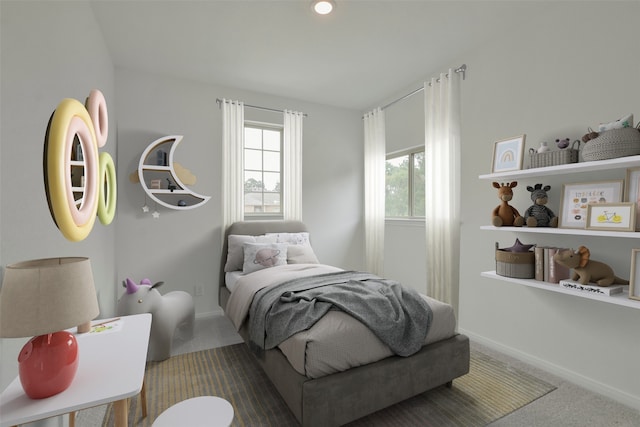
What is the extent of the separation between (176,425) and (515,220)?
248cm

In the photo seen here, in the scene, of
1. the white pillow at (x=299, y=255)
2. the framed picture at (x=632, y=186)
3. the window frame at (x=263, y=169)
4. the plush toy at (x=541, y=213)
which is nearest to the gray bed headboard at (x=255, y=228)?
the window frame at (x=263, y=169)

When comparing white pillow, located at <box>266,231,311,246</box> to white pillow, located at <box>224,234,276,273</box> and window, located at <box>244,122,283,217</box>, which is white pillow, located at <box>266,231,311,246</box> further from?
window, located at <box>244,122,283,217</box>

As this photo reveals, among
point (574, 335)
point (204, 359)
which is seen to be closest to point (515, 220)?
point (574, 335)

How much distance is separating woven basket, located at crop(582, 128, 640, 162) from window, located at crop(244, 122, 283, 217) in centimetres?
307

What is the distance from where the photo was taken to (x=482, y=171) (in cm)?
277

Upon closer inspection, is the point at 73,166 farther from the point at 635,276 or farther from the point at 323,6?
the point at 635,276

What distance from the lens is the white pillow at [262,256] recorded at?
3055 mm

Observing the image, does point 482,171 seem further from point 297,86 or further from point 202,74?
point 202,74

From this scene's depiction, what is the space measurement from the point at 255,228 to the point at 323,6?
232cm

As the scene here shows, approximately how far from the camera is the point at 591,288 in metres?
1.85

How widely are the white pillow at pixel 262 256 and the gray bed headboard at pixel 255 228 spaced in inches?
13.9

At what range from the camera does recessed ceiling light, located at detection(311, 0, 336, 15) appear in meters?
2.17

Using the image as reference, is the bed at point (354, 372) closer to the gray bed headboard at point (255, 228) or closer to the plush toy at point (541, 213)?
the plush toy at point (541, 213)

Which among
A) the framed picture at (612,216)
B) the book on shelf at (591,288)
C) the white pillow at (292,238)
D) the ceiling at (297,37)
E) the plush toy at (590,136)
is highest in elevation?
the ceiling at (297,37)
